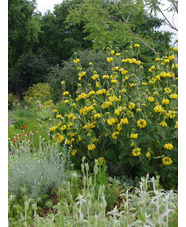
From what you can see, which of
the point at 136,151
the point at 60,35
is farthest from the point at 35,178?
the point at 60,35

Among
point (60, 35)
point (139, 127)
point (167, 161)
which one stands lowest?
A: point (167, 161)

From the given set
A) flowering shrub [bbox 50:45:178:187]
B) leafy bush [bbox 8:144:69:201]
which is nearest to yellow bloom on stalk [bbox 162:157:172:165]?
flowering shrub [bbox 50:45:178:187]

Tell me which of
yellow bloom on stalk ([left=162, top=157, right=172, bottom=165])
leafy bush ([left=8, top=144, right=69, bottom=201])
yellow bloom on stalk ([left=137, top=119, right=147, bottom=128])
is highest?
yellow bloom on stalk ([left=137, top=119, right=147, bottom=128])

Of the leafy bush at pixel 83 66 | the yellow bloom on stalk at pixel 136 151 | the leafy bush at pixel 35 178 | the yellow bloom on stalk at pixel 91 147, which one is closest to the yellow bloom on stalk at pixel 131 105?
the yellow bloom on stalk at pixel 136 151

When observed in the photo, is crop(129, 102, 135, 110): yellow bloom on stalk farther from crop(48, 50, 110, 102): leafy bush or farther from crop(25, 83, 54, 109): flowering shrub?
crop(25, 83, 54, 109): flowering shrub

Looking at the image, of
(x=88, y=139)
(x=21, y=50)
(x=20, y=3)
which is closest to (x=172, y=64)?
(x=88, y=139)

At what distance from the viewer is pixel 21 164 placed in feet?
8.24

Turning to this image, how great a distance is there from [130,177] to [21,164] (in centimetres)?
111

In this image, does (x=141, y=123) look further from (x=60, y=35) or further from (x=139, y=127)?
(x=60, y=35)

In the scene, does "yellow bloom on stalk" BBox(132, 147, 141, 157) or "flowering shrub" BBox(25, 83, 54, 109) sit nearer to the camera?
"yellow bloom on stalk" BBox(132, 147, 141, 157)

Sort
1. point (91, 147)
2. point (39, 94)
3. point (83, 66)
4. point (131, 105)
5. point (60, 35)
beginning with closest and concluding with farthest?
1. point (131, 105)
2. point (91, 147)
3. point (83, 66)
4. point (39, 94)
5. point (60, 35)

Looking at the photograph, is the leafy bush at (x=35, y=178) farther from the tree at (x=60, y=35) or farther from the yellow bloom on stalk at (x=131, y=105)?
the tree at (x=60, y=35)

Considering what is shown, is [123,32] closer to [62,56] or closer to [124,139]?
[124,139]

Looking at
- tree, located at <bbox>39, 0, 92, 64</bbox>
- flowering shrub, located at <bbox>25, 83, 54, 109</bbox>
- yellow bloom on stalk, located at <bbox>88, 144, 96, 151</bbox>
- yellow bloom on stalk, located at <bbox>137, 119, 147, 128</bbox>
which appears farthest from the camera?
tree, located at <bbox>39, 0, 92, 64</bbox>
